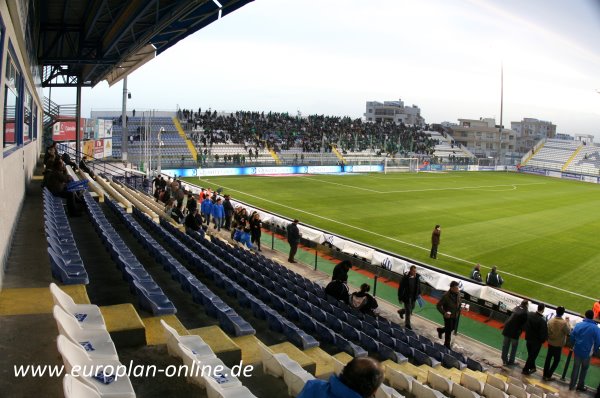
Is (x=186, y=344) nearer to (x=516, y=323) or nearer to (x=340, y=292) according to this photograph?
(x=340, y=292)

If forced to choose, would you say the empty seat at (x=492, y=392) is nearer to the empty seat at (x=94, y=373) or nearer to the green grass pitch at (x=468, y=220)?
the empty seat at (x=94, y=373)

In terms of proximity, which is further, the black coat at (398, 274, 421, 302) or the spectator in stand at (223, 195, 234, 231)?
the spectator in stand at (223, 195, 234, 231)

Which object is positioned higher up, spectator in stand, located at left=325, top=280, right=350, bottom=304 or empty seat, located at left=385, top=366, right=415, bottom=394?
spectator in stand, located at left=325, top=280, right=350, bottom=304

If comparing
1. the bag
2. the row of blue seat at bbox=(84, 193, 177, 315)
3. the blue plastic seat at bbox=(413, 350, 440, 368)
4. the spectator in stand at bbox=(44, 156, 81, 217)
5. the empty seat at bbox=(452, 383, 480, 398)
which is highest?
the spectator in stand at bbox=(44, 156, 81, 217)

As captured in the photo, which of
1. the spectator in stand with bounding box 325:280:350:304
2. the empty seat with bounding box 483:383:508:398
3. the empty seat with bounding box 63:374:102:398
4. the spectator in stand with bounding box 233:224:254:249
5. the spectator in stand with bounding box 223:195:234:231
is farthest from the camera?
the spectator in stand with bounding box 223:195:234:231

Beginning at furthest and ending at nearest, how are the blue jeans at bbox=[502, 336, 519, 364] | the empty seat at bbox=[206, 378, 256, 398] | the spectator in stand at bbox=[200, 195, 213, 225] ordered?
the spectator in stand at bbox=[200, 195, 213, 225] < the blue jeans at bbox=[502, 336, 519, 364] < the empty seat at bbox=[206, 378, 256, 398]

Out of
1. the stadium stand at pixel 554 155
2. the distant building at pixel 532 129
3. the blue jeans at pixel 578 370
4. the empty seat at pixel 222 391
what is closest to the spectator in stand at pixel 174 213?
the blue jeans at pixel 578 370

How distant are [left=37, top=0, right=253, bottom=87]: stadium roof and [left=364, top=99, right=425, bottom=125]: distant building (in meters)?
103

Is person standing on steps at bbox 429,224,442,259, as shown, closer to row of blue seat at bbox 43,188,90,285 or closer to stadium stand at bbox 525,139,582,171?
row of blue seat at bbox 43,188,90,285

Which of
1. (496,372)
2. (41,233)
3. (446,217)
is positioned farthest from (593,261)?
(41,233)

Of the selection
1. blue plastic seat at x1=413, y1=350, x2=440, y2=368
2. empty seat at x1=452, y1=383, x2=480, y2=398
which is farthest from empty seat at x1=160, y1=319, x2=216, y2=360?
blue plastic seat at x1=413, y1=350, x2=440, y2=368

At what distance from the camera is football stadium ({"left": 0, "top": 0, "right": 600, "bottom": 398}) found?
4461 millimetres

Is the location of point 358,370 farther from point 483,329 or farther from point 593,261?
→ point 593,261

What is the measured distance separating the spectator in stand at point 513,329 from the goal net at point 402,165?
47170mm
